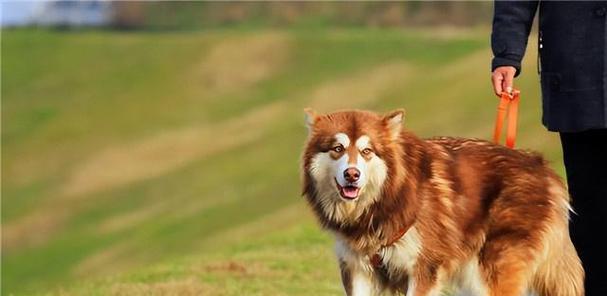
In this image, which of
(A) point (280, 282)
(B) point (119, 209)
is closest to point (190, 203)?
(B) point (119, 209)

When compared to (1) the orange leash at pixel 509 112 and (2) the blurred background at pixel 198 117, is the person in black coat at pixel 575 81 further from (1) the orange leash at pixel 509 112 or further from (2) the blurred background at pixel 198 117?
(2) the blurred background at pixel 198 117

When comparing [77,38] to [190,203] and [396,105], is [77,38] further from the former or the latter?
[190,203]

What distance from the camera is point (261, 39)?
75938 mm

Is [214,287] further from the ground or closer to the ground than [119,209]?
further from the ground

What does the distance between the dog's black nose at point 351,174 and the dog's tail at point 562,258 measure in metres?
1.24

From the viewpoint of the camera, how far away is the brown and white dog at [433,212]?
721 centimetres

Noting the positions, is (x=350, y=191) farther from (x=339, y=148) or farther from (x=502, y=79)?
(x=502, y=79)

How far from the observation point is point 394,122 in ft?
23.8

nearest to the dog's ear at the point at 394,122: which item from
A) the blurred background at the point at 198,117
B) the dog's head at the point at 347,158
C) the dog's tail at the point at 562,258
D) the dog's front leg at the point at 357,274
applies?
the dog's head at the point at 347,158

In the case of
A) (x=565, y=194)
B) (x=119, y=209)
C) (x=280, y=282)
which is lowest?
(x=119, y=209)

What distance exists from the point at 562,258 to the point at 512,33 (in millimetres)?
1386

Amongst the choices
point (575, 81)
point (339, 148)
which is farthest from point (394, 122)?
point (575, 81)

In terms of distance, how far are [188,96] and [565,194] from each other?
62.3 metres

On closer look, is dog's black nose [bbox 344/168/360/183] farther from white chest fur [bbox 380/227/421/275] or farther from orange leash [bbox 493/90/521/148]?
orange leash [bbox 493/90/521/148]
